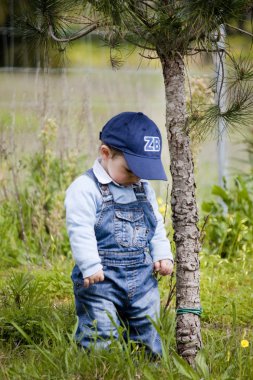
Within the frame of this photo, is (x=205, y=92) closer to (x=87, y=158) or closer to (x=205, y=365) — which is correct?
(x=87, y=158)

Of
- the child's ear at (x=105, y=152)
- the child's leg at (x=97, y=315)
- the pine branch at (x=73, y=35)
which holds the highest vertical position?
the pine branch at (x=73, y=35)

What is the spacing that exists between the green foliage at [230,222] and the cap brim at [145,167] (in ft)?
6.92

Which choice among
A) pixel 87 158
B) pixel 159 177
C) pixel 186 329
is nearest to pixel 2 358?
pixel 186 329

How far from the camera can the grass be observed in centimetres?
308

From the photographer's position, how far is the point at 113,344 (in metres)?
3.26

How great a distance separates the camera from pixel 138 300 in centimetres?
351

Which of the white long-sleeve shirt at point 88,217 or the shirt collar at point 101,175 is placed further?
the shirt collar at point 101,175

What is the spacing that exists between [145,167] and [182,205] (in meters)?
0.23

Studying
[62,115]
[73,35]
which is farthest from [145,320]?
[62,115]

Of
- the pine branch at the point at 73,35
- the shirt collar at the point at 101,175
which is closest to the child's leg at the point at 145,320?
the shirt collar at the point at 101,175

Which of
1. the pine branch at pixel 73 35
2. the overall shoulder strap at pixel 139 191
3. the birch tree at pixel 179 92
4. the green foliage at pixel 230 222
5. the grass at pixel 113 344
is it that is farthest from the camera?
the green foliage at pixel 230 222

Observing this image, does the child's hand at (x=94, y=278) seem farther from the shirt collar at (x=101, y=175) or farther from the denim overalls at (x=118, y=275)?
the shirt collar at (x=101, y=175)

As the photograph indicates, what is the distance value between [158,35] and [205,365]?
135 cm

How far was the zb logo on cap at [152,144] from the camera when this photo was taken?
11.2 feet
